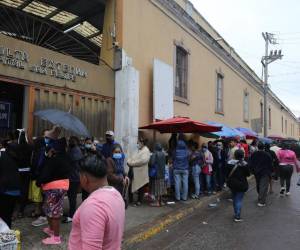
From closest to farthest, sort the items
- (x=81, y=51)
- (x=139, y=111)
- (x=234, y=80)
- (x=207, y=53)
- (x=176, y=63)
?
(x=139, y=111) → (x=81, y=51) → (x=176, y=63) → (x=207, y=53) → (x=234, y=80)

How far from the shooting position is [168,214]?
9.32 metres

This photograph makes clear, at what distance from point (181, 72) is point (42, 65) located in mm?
7759

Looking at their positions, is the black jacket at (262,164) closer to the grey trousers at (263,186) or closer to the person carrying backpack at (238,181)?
the grey trousers at (263,186)

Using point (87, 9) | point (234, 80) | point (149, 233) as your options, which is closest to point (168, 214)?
point (149, 233)

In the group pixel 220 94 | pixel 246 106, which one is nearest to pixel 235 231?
pixel 220 94

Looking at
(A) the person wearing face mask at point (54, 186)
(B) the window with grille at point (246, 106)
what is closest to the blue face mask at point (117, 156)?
(A) the person wearing face mask at point (54, 186)

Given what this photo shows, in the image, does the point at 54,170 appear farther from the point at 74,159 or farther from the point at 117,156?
the point at 117,156

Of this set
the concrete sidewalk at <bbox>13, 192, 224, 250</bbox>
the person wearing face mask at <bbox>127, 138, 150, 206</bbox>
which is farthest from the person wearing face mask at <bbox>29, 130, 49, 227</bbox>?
the person wearing face mask at <bbox>127, 138, 150, 206</bbox>

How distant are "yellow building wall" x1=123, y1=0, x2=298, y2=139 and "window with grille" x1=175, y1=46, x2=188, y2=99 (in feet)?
0.98

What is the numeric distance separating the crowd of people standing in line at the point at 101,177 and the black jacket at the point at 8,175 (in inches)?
0.4

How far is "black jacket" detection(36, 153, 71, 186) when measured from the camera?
6.43 meters

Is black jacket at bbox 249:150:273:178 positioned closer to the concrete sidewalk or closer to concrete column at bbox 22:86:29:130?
the concrete sidewalk

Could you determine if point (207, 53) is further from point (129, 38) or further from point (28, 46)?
point (28, 46)

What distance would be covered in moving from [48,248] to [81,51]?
32.1 feet
